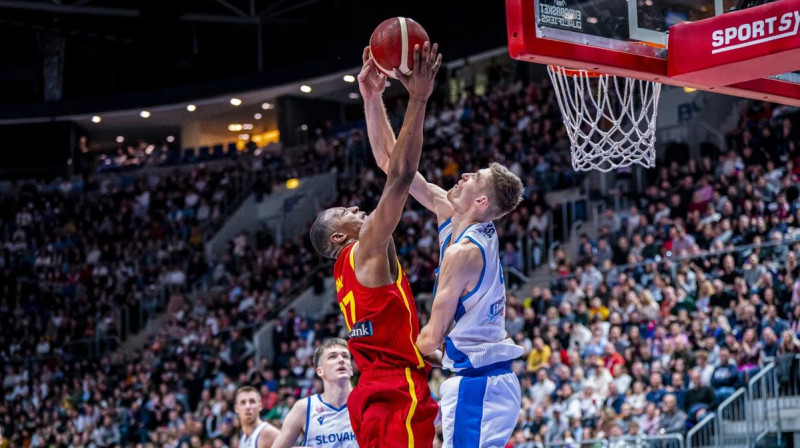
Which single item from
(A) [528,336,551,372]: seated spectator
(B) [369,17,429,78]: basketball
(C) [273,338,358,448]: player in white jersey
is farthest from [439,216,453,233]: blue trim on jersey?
(A) [528,336,551,372]: seated spectator

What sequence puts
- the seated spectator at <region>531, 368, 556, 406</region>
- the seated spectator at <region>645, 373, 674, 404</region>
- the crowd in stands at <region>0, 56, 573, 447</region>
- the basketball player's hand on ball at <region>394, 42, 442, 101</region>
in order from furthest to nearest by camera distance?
the crowd in stands at <region>0, 56, 573, 447</region> < the seated spectator at <region>531, 368, 556, 406</region> < the seated spectator at <region>645, 373, 674, 404</region> < the basketball player's hand on ball at <region>394, 42, 442, 101</region>

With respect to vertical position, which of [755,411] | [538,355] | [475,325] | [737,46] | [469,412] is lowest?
[755,411]

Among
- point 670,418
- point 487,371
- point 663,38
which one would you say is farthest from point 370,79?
point 670,418

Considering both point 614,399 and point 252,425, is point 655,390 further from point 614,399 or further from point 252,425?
point 252,425

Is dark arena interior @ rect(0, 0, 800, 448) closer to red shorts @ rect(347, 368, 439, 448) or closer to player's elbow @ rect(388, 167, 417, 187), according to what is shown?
red shorts @ rect(347, 368, 439, 448)

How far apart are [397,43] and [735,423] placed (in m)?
8.59

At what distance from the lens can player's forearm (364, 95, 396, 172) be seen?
5.48 meters

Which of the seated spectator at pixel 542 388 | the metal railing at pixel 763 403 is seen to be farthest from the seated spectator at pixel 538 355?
the metal railing at pixel 763 403

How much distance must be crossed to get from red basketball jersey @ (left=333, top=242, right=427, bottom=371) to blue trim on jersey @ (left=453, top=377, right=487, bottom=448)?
275mm

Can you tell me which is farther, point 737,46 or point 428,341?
point 737,46

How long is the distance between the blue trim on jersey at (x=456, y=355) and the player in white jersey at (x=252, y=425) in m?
3.00

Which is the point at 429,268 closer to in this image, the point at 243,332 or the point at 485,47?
the point at 243,332

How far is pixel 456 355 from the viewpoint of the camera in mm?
5160

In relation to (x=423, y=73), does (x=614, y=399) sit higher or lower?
lower
